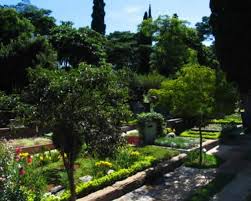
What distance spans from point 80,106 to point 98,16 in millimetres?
43946

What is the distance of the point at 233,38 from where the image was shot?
57.1ft

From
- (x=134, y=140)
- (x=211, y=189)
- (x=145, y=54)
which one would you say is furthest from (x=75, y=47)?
(x=211, y=189)

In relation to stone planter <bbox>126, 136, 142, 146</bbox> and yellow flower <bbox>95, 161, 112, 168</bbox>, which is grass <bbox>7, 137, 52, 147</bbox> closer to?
stone planter <bbox>126, 136, 142, 146</bbox>


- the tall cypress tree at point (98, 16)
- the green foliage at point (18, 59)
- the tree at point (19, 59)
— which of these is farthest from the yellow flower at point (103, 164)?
the tall cypress tree at point (98, 16)

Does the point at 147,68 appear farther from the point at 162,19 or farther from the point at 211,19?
the point at 211,19

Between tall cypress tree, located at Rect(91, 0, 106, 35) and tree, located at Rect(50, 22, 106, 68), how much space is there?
10636 mm

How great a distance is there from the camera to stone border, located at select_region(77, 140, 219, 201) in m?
10.3

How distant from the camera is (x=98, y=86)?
7.56 metres

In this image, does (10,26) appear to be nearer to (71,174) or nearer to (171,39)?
(171,39)

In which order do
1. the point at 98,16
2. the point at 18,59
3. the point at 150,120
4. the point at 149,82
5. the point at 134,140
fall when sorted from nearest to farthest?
the point at 150,120 < the point at 134,140 < the point at 18,59 < the point at 149,82 < the point at 98,16

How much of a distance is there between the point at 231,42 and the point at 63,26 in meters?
25.6

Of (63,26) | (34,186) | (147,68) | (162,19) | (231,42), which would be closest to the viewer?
(34,186)

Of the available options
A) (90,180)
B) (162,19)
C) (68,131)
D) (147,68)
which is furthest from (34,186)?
(147,68)

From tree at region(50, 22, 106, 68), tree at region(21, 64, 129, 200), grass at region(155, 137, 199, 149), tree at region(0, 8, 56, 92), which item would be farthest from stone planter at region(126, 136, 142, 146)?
tree at region(50, 22, 106, 68)
